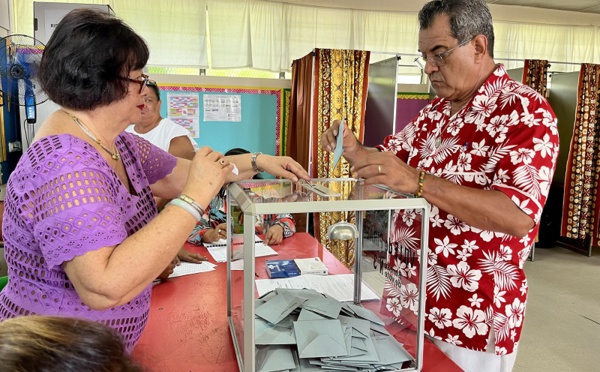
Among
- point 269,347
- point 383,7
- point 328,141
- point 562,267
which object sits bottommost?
point 562,267

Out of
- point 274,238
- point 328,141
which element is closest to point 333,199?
point 274,238

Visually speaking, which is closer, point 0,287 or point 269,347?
point 269,347

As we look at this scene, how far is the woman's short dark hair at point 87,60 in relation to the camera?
885 millimetres

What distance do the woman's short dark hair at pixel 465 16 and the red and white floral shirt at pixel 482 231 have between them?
0.43 ft

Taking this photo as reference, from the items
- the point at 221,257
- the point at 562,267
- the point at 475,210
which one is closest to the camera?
the point at 475,210

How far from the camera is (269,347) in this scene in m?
0.92

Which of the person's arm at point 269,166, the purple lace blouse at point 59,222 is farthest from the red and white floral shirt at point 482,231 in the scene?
the purple lace blouse at point 59,222

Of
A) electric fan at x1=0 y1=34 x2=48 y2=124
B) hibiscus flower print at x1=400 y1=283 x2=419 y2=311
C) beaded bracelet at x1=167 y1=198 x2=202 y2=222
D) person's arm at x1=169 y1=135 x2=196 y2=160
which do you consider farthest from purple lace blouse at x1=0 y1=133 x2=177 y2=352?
electric fan at x1=0 y1=34 x2=48 y2=124

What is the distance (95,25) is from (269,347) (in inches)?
30.4

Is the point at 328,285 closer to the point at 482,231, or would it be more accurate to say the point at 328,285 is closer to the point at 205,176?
the point at 482,231

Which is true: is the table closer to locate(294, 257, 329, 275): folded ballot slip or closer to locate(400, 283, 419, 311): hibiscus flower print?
locate(294, 257, 329, 275): folded ballot slip

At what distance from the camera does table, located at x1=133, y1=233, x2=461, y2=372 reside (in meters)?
1.07

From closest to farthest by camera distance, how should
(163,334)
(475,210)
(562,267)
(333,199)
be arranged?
(333,199) → (475,210) → (163,334) → (562,267)

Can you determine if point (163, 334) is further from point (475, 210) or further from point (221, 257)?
point (475, 210)
